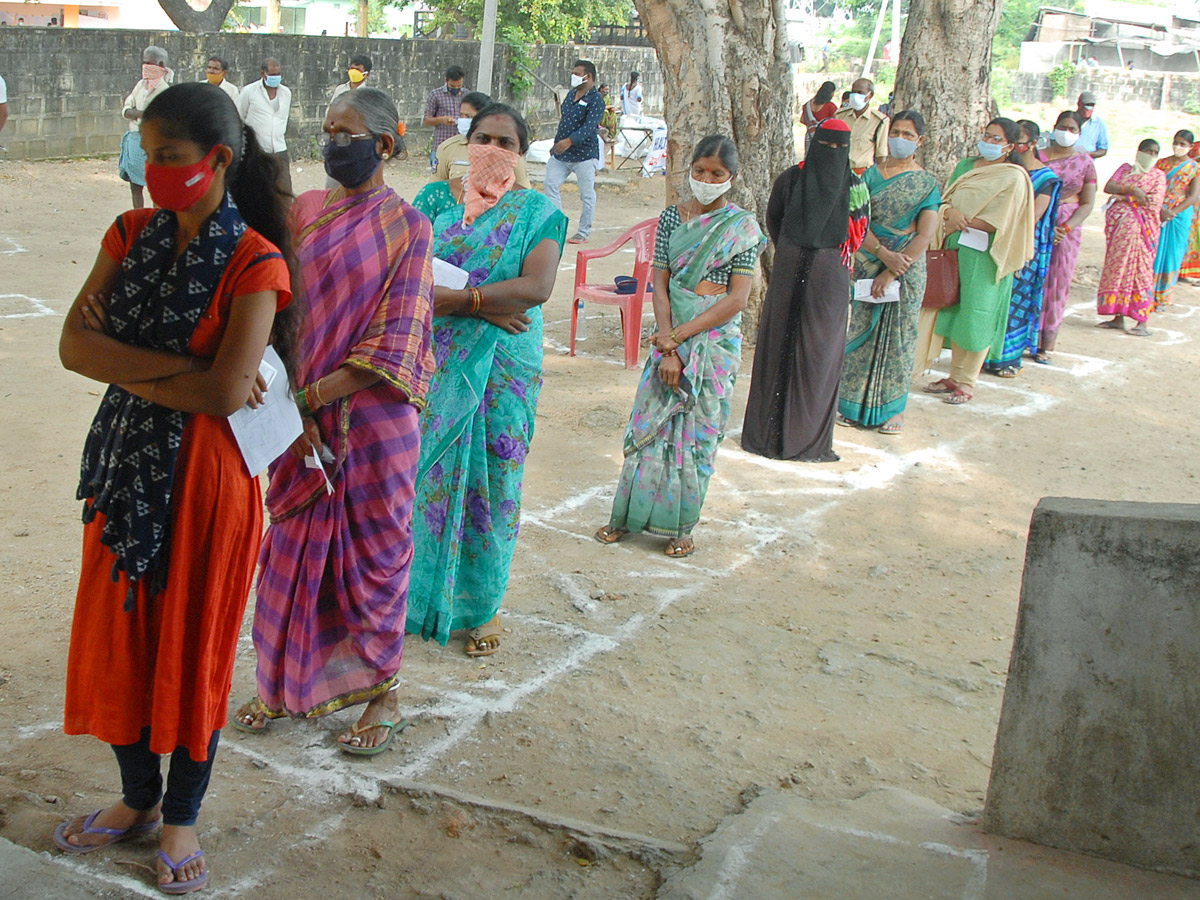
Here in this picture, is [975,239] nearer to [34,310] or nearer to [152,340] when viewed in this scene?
[152,340]

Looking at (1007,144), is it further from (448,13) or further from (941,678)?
(448,13)

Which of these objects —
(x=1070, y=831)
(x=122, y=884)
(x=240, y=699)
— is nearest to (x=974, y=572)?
(x=1070, y=831)

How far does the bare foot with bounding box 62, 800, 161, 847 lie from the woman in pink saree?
407 inches

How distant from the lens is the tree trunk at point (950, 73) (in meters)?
10.9

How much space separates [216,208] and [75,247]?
9.35m

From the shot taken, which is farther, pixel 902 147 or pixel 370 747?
pixel 902 147

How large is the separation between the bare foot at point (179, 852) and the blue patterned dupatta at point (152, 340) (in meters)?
0.54

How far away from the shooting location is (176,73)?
1686 cm

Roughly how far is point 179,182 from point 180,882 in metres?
1.49

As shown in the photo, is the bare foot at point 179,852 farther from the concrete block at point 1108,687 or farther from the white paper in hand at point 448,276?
the concrete block at point 1108,687

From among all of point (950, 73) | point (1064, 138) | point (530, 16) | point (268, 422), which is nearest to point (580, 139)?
point (950, 73)

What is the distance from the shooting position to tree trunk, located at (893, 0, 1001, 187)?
35.7ft

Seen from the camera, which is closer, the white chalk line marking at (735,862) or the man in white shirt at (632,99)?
the white chalk line marking at (735,862)

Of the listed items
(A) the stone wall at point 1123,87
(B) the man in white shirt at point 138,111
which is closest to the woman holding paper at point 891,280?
(B) the man in white shirt at point 138,111
